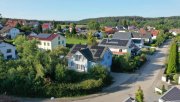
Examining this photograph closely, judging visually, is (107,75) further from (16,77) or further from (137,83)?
(16,77)

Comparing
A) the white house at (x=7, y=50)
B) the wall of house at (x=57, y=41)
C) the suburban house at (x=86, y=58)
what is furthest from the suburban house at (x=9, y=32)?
the suburban house at (x=86, y=58)

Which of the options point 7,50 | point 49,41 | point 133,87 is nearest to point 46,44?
point 49,41

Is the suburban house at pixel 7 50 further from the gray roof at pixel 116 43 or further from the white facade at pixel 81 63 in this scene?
the gray roof at pixel 116 43

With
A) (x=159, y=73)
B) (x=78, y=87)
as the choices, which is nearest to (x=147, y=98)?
(x=78, y=87)

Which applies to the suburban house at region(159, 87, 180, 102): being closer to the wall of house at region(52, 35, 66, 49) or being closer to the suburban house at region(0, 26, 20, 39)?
the wall of house at region(52, 35, 66, 49)

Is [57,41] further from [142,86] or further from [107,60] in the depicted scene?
[142,86]

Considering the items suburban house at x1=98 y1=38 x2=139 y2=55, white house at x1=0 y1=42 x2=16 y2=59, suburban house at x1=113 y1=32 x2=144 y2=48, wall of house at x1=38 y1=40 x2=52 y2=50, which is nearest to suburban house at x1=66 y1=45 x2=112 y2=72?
suburban house at x1=98 y1=38 x2=139 y2=55

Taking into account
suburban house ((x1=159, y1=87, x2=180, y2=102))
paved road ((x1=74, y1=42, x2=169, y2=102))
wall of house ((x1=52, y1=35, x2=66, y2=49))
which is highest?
wall of house ((x1=52, y1=35, x2=66, y2=49))
